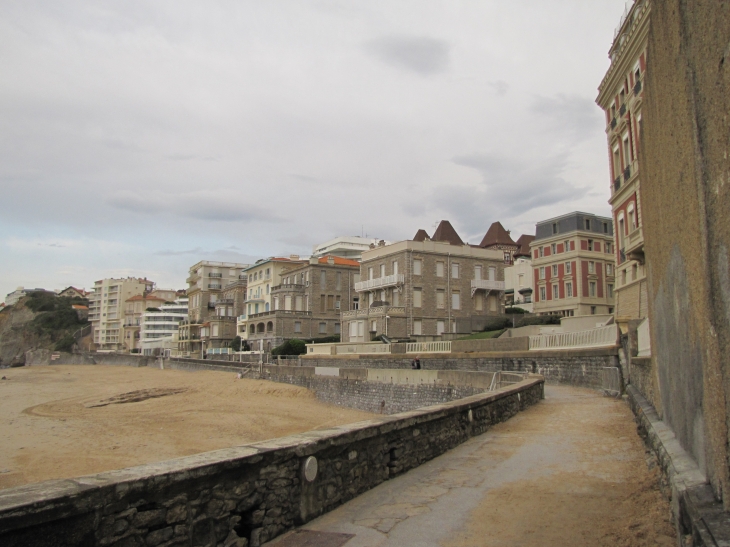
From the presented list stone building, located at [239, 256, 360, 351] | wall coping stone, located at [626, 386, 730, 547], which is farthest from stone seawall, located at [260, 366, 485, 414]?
stone building, located at [239, 256, 360, 351]

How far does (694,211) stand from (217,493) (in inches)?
166

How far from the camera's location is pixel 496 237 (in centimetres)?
8500

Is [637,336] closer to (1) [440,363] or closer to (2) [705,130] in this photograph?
(2) [705,130]

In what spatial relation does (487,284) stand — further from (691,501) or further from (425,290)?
(691,501)

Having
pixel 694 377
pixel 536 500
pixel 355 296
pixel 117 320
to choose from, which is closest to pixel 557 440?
pixel 536 500

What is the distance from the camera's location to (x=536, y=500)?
5902mm

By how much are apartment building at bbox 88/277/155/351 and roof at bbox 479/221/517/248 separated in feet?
291

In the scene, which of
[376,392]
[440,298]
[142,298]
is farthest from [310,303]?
[142,298]

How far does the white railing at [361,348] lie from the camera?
3731cm

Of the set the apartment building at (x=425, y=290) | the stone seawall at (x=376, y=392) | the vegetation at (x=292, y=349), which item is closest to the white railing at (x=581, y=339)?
the stone seawall at (x=376, y=392)

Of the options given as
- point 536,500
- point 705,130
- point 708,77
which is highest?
point 708,77

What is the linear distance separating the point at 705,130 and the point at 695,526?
236cm

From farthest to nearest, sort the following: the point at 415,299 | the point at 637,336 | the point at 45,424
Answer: the point at 415,299, the point at 45,424, the point at 637,336

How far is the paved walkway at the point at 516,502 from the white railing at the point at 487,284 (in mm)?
41228
